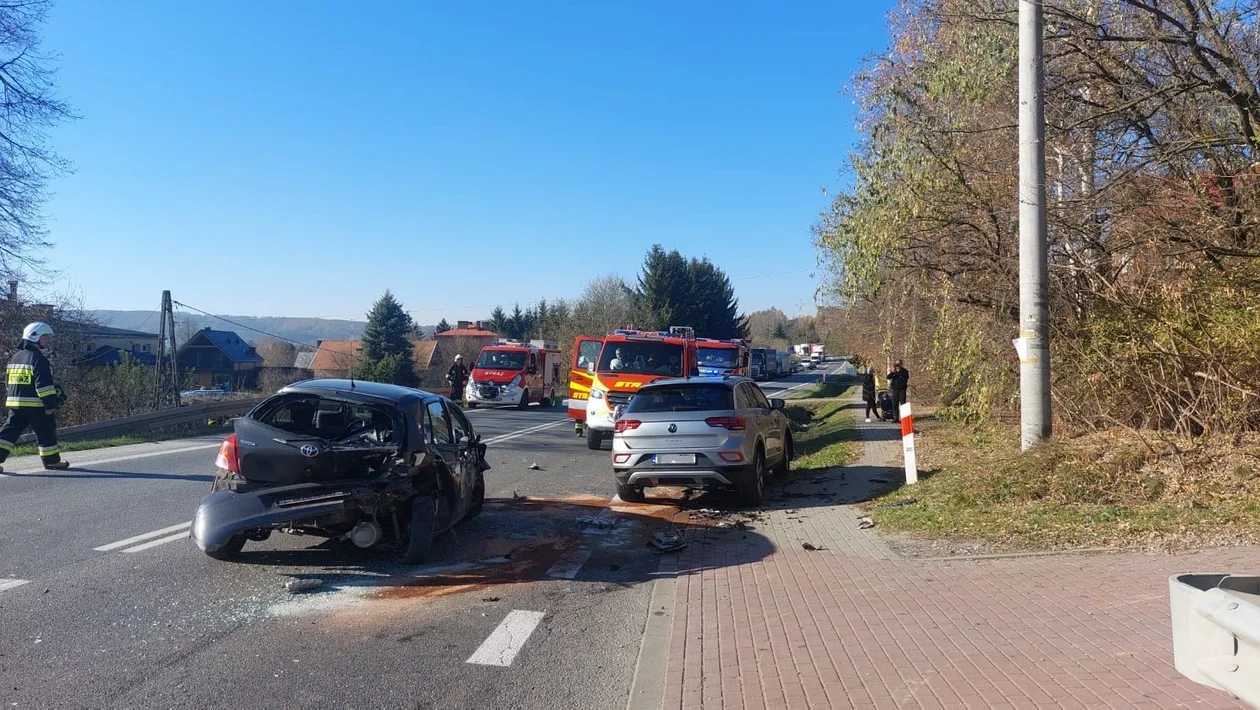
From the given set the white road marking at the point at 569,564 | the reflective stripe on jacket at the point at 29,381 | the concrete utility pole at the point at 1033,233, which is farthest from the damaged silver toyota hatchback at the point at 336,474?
the concrete utility pole at the point at 1033,233

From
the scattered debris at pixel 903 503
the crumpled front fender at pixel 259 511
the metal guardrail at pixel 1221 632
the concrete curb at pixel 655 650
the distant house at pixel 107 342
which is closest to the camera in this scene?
the metal guardrail at pixel 1221 632

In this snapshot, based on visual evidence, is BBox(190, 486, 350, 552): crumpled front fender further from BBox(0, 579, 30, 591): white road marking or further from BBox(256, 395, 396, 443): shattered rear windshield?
BBox(0, 579, 30, 591): white road marking

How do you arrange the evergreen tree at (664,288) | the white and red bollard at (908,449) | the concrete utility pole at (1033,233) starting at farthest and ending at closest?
the evergreen tree at (664,288)
the white and red bollard at (908,449)
the concrete utility pole at (1033,233)

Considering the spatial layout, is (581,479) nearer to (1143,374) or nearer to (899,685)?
(1143,374)

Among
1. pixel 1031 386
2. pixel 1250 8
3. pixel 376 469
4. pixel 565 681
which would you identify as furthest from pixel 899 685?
pixel 1250 8

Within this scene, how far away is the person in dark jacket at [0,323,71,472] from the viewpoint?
38.0ft

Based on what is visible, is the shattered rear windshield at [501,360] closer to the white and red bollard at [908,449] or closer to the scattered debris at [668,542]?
the white and red bollard at [908,449]

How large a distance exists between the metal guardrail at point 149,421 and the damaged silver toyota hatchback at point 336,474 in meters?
9.34

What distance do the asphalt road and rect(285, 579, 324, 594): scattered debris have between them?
6cm

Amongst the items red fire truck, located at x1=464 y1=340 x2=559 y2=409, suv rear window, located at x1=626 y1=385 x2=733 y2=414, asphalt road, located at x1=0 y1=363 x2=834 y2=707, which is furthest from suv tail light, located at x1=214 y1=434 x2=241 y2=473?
red fire truck, located at x1=464 y1=340 x2=559 y2=409

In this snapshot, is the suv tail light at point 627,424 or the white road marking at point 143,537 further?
the suv tail light at point 627,424

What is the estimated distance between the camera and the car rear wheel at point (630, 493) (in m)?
11.1

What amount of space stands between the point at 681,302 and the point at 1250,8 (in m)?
58.6

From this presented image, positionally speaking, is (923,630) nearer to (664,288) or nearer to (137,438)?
(137,438)
